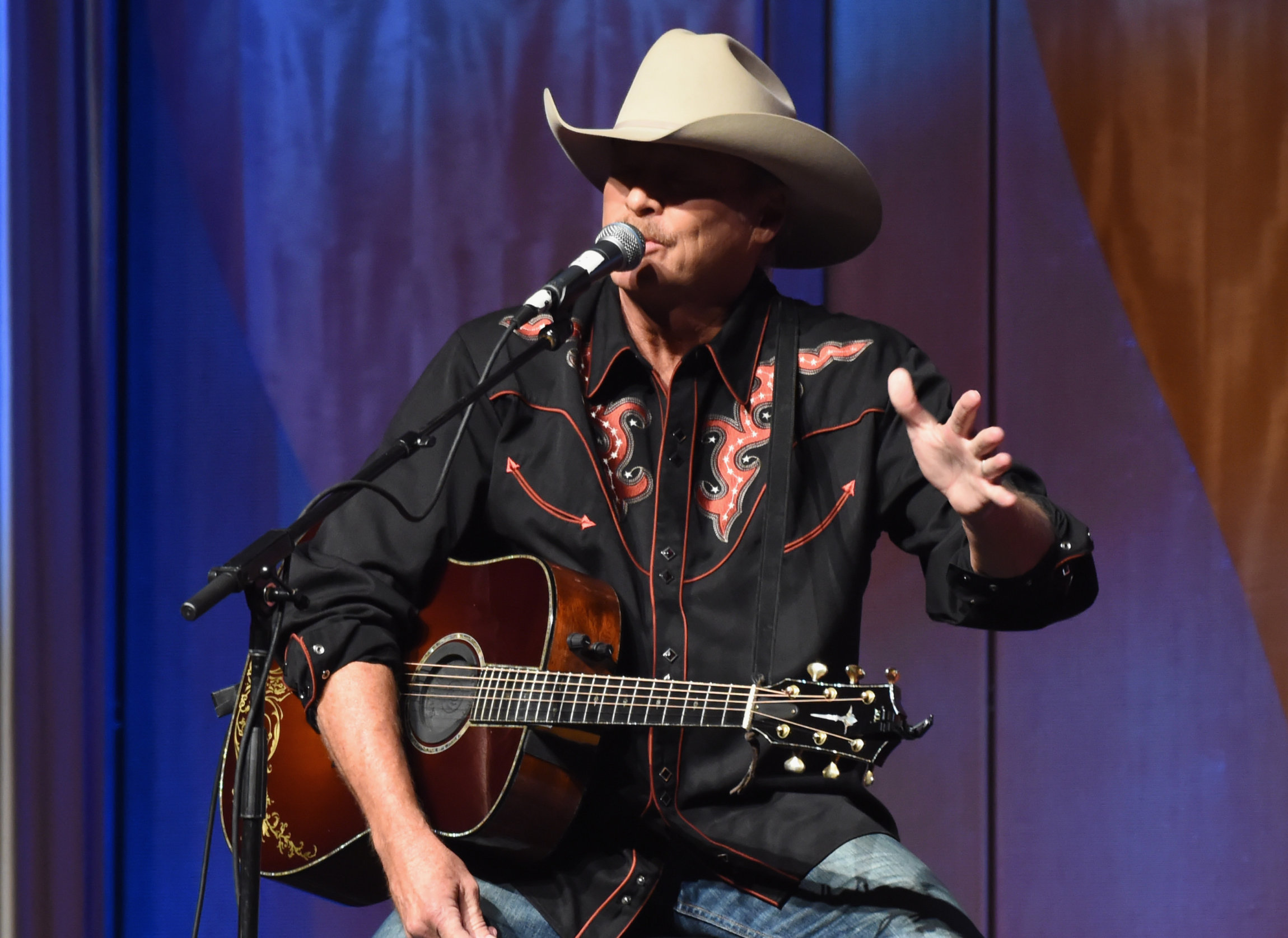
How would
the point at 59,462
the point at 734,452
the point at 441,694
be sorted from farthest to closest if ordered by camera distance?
1. the point at 59,462
2. the point at 734,452
3. the point at 441,694

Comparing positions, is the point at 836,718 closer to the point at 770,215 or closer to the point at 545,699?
the point at 545,699

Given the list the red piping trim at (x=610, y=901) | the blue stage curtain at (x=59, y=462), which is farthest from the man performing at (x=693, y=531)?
the blue stage curtain at (x=59, y=462)

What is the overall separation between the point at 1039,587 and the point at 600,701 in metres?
0.63

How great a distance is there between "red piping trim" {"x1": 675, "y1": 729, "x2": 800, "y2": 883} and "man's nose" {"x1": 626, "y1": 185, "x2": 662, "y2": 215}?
830 millimetres

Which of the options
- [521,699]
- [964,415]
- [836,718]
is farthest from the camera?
[521,699]

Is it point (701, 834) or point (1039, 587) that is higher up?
point (1039, 587)

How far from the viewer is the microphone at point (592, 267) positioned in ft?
5.50

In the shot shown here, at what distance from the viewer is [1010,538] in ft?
5.79

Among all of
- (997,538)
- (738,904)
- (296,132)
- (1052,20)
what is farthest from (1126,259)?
(296,132)

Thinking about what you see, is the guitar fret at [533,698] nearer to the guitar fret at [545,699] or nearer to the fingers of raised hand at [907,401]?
the guitar fret at [545,699]

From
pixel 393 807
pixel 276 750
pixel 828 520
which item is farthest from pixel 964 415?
pixel 276 750

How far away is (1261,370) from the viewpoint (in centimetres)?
286

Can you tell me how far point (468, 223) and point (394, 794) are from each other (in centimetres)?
166

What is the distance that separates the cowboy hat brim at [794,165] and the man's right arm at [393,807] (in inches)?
37.8
